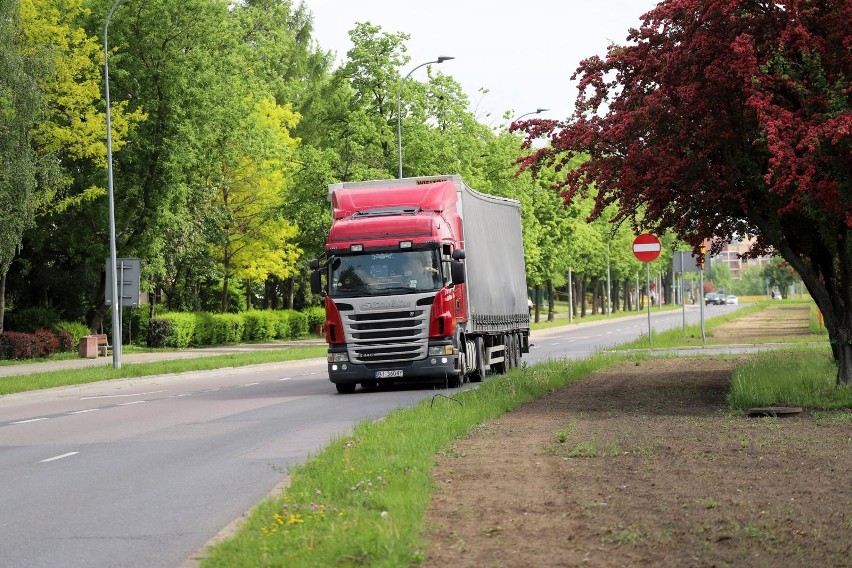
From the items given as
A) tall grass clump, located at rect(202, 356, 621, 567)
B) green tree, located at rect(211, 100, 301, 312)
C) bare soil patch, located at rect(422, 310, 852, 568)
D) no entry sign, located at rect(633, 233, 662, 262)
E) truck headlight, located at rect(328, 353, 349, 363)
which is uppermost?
green tree, located at rect(211, 100, 301, 312)

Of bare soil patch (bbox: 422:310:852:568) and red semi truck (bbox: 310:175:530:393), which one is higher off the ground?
red semi truck (bbox: 310:175:530:393)

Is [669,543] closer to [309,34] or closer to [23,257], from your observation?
[23,257]

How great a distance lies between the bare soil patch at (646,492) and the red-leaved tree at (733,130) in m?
3.24

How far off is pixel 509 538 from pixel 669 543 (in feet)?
3.13

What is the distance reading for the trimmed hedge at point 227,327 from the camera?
4891 cm

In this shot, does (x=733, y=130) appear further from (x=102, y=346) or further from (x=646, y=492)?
(x=102, y=346)

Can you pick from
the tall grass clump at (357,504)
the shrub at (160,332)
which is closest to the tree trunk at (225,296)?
the shrub at (160,332)

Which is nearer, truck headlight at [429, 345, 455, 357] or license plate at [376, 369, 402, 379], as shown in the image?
truck headlight at [429, 345, 455, 357]

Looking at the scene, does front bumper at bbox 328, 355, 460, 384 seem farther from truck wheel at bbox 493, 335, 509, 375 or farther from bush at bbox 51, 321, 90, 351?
bush at bbox 51, 321, 90, 351

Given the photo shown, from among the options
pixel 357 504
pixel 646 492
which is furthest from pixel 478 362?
pixel 357 504

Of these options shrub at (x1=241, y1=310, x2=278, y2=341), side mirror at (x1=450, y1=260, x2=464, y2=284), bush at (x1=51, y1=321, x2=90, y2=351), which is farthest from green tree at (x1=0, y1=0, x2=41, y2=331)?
shrub at (x1=241, y1=310, x2=278, y2=341)

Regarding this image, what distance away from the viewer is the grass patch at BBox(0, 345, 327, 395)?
27.7 metres

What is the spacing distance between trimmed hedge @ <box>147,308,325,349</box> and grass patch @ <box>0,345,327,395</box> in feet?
28.2

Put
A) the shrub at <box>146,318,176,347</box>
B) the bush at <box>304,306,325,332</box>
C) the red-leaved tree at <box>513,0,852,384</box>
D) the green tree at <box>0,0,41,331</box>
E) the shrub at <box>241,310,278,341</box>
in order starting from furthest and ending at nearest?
the bush at <box>304,306,325,332</box> < the shrub at <box>241,310,278,341</box> < the shrub at <box>146,318,176,347</box> < the green tree at <box>0,0,41,331</box> < the red-leaved tree at <box>513,0,852,384</box>
